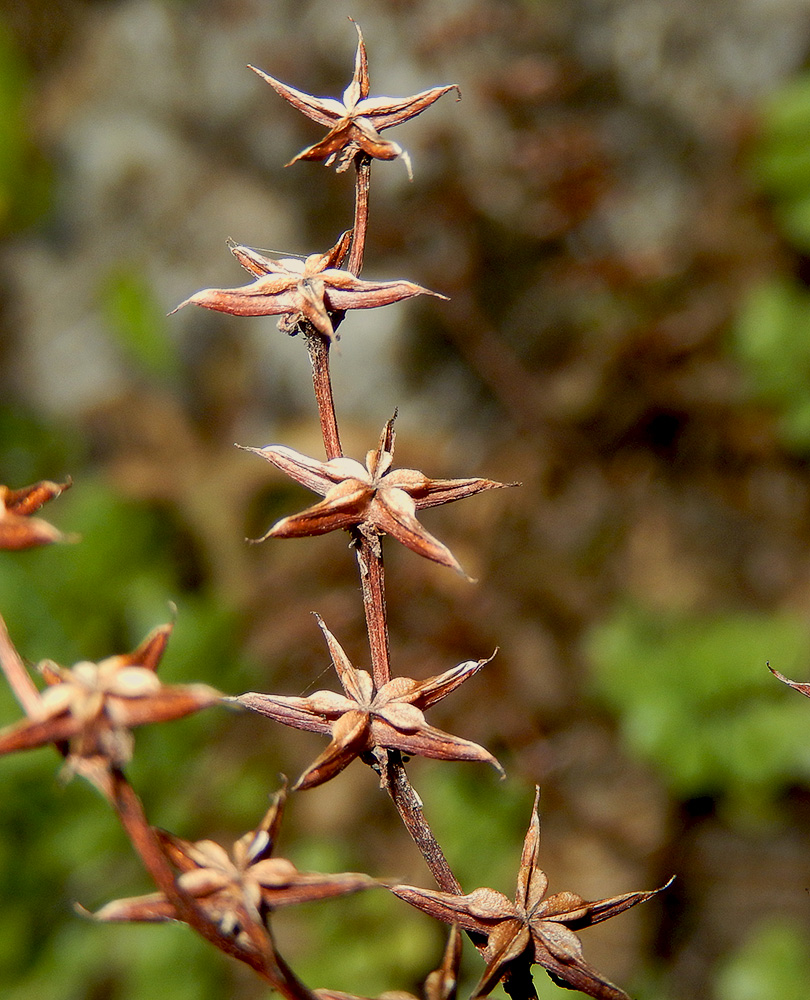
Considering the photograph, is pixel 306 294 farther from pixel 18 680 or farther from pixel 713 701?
pixel 713 701

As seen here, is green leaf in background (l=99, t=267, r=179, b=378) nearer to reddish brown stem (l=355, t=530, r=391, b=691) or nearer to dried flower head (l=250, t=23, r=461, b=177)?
dried flower head (l=250, t=23, r=461, b=177)

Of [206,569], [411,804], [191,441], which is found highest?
[411,804]

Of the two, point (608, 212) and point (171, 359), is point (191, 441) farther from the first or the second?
point (608, 212)

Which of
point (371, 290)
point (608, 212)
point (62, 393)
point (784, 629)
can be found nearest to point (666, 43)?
point (608, 212)

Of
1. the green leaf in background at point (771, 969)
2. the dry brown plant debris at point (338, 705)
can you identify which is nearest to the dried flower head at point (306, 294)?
the dry brown plant debris at point (338, 705)

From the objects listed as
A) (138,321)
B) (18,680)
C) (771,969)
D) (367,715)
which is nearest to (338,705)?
(367,715)

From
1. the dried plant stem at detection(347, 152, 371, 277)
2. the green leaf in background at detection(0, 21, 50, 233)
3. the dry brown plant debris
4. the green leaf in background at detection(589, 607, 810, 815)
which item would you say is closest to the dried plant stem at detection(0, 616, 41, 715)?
the dry brown plant debris

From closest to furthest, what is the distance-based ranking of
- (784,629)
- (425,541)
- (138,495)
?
(425,541), (784,629), (138,495)
